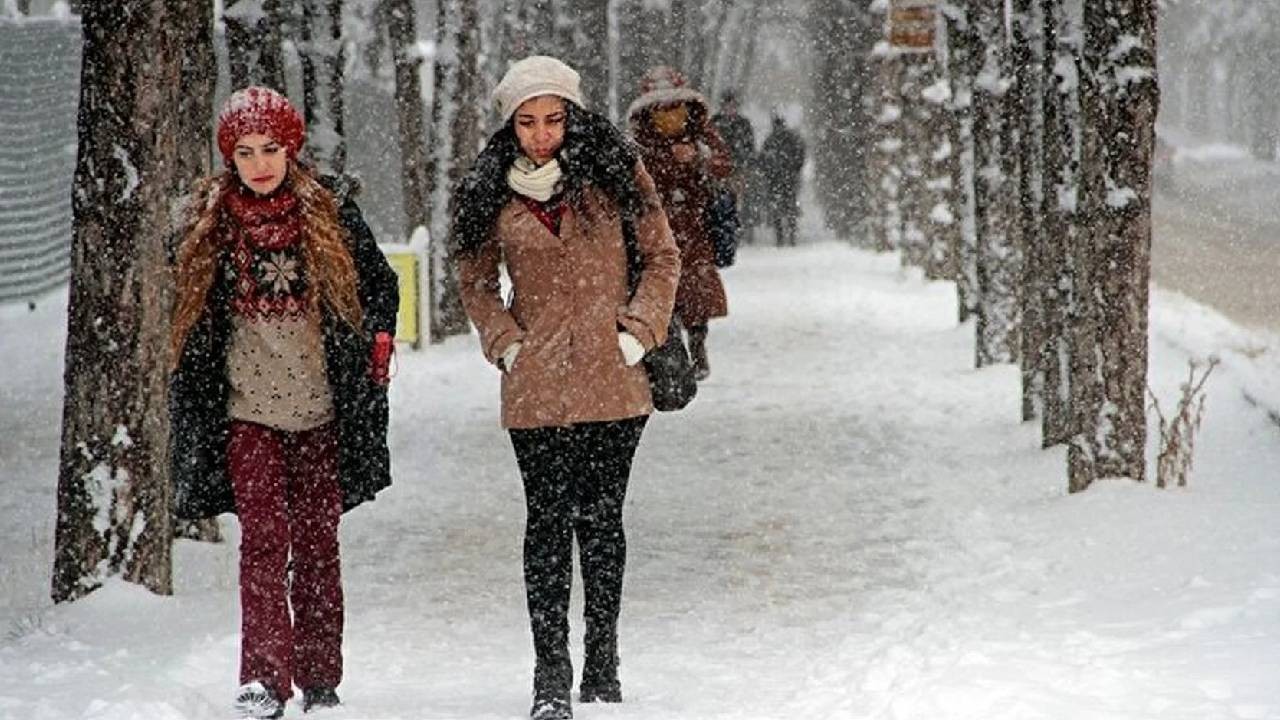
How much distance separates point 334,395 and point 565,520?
2.54 feet

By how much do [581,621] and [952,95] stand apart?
40.6 ft

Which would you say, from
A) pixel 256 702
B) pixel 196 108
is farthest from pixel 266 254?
pixel 196 108

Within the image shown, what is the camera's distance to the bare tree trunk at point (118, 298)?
25.9ft

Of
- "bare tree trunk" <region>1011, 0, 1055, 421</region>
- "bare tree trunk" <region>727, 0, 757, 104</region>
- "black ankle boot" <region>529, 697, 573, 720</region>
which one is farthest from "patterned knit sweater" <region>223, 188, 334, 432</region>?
"bare tree trunk" <region>727, 0, 757, 104</region>

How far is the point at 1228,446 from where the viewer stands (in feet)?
37.1

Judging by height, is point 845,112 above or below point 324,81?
below

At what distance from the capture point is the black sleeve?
240 inches

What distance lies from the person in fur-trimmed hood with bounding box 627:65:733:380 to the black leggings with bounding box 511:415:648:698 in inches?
231

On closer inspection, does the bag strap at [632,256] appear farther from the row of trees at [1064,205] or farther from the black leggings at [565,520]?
the row of trees at [1064,205]

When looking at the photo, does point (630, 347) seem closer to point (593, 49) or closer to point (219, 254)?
point (219, 254)

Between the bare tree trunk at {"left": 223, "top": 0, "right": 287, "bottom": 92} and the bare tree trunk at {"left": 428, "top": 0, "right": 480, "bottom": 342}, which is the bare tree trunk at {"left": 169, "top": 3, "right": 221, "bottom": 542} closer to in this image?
the bare tree trunk at {"left": 223, "top": 0, "right": 287, "bottom": 92}

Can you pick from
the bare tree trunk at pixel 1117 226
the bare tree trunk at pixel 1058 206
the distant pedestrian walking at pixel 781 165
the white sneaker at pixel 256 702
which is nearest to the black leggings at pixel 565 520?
the white sneaker at pixel 256 702

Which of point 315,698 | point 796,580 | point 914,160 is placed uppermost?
point 914,160

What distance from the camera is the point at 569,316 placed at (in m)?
6.05
